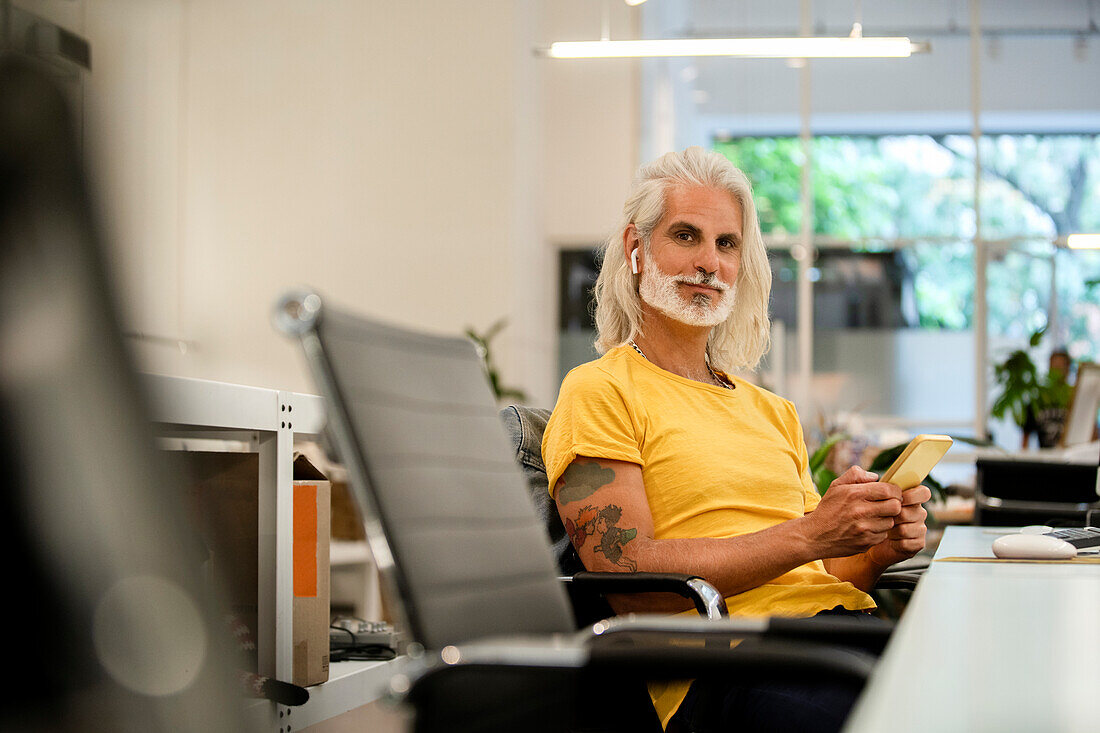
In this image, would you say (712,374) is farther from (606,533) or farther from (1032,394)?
(1032,394)

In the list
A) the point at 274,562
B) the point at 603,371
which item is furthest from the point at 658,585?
the point at 274,562

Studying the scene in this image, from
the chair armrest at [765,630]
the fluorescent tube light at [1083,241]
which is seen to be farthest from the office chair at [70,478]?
the fluorescent tube light at [1083,241]

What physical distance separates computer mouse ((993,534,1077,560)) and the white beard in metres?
0.64

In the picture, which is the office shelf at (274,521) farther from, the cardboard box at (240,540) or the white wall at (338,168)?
the white wall at (338,168)

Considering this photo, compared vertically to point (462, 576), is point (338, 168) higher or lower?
higher

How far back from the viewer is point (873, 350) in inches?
296

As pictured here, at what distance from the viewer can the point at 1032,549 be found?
142cm

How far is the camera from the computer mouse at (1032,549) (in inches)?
55.7

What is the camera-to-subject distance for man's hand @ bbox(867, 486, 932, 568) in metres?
1.61

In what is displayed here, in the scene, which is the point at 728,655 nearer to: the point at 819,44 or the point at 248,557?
the point at 248,557

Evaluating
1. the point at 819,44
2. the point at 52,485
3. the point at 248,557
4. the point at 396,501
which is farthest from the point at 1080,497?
the point at 52,485

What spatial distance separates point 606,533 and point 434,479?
59 centimetres

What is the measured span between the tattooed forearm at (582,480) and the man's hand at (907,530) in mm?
437

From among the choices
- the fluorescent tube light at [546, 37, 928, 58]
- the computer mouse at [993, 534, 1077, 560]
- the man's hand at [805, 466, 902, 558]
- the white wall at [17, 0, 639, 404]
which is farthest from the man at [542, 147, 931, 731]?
the white wall at [17, 0, 639, 404]
